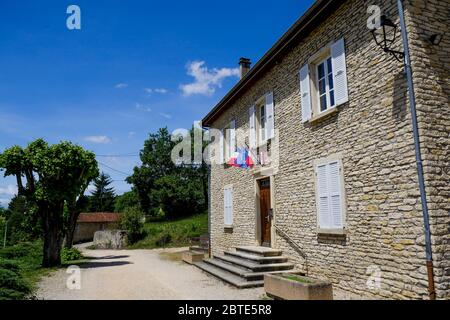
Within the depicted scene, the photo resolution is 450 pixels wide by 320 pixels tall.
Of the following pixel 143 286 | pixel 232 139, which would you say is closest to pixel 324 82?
pixel 232 139

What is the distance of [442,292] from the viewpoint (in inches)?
191

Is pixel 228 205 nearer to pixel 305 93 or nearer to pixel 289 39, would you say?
pixel 305 93

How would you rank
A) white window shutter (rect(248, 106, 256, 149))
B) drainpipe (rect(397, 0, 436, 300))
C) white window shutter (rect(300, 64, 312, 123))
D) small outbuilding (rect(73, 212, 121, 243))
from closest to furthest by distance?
drainpipe (rect(397, 0, 436, 300)), white window shutter (rect(300, 64, 312, 123)), white window shutter (rect(248, 106, 256, 149)), small outbuilding (rect(73, 212, 121, 243))

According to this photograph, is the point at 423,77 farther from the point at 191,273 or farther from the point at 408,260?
the point at 191,273

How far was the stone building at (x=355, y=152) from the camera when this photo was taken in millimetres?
5336

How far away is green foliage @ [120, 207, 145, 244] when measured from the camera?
2212 cm

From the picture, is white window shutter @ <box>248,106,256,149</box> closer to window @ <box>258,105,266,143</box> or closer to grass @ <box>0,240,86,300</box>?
window @ <box>258,105,266,143</box>

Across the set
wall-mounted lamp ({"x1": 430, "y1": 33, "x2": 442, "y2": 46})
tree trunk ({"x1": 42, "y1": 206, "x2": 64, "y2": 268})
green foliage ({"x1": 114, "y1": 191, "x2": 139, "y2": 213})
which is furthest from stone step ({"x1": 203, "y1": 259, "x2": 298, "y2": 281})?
green foliage ({"x1": 114, "y1": 191, "x2": 139, "y2": 213})

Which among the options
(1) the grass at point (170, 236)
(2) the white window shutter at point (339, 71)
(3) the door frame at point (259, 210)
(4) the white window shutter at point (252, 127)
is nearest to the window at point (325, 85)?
(2) the white window shutter at point (339, 71)

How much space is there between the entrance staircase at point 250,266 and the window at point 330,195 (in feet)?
5.55

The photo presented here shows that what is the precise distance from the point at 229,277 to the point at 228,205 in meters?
4.45

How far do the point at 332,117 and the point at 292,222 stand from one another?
2.85 m

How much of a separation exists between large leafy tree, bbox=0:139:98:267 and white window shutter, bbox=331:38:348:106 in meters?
8.95

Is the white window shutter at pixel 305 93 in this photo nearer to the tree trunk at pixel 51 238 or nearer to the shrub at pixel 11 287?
Answer: the shrub at pixel 11 287
